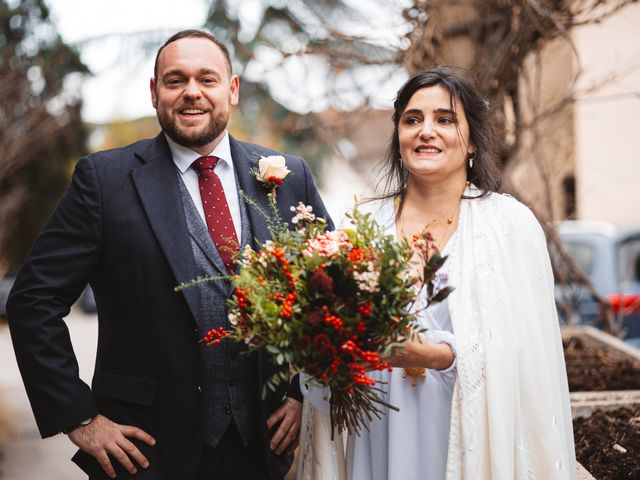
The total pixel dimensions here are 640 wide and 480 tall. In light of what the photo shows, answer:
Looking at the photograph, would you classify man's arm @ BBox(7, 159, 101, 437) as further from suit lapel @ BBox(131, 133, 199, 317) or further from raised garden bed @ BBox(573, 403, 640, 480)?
raised garden bed @ BBox(573, 403, 640, 480)

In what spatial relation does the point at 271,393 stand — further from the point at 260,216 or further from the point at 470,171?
the point at 470,171

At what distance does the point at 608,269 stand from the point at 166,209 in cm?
575

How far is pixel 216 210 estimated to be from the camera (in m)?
2.76

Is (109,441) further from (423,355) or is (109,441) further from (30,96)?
(30,96)

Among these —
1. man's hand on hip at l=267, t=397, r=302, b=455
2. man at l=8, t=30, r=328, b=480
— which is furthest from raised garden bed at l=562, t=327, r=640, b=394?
man at l=8, t=30, r=328, b=480

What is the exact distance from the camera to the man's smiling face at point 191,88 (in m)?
2.77

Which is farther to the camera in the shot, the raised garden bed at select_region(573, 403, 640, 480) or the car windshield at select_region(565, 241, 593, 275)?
the car windshield at select_region(565, 241, 593, 275)

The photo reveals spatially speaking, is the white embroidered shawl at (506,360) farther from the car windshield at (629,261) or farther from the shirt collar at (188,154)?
the car windshield at (629,261)

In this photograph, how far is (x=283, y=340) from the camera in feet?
6.85

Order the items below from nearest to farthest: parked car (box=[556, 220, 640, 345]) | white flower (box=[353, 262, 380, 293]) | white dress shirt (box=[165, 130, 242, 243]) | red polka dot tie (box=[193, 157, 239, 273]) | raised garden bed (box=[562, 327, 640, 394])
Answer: white flower (box=[353, 262, 380, 293]) < red polka dot tie (box=[193, 157, 239, 273]) < white dress shirt (box=[165, 130, 242, 243]) < raised garden bed (box=[562, 327, 640, 394]) < parked car (box=[556, 220, 640, 345])

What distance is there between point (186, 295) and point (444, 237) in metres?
0.94

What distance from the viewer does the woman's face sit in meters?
2.66

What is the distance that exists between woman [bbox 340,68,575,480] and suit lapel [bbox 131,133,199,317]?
2.40 ft

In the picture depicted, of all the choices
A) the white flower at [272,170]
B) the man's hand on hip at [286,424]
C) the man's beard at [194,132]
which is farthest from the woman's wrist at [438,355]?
the man's beard at [194,132]
